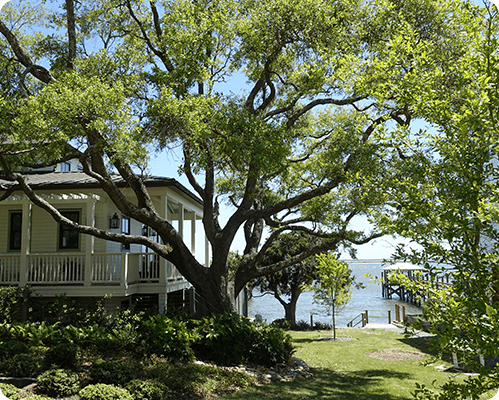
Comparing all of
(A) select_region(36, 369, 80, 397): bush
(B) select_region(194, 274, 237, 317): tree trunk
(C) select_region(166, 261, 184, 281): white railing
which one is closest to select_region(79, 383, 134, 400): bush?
(A) select_region(36, 369, 80, 397): bush

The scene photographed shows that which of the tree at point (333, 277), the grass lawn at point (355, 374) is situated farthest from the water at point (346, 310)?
the grass lawn at point (355, 374)

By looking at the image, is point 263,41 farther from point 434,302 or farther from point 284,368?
point 434,302

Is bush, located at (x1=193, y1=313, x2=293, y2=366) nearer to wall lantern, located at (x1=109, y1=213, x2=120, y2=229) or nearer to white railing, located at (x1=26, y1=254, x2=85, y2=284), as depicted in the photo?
white railing, located at (x1=26, y1=254, x2=85, y2=284)

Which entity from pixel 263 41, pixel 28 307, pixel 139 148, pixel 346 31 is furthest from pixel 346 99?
pixel 28 307

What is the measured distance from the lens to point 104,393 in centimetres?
708

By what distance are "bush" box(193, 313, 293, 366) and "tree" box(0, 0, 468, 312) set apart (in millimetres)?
1276

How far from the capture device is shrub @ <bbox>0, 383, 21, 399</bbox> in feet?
22.9

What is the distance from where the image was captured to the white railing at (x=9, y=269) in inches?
582

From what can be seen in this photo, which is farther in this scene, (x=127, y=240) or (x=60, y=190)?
(x=60, y=190)

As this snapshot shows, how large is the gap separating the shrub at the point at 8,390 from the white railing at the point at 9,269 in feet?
27.4

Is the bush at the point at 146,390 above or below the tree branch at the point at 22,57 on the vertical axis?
below

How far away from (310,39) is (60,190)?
1005cm

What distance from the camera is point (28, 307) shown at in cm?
1366

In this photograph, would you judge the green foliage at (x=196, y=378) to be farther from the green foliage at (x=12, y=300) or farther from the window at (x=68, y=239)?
the window at (x=68, y=239)
